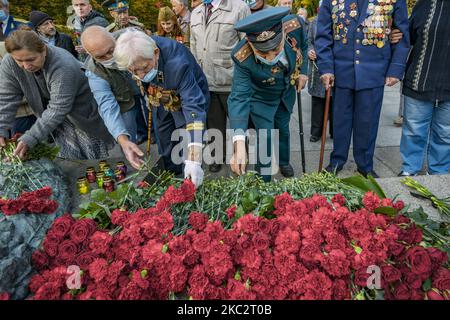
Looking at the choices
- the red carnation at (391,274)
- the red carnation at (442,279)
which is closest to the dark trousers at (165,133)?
the red carnation at (391,274)

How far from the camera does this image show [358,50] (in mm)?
2750

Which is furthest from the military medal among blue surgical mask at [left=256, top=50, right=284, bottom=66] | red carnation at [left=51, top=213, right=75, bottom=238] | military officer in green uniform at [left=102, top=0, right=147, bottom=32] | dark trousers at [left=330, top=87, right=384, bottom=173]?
military officer in green uniform at [left=102, top=0, right=147, bottom=32]

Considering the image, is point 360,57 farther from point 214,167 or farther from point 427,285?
point 427,285

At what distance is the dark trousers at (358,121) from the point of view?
2.90 meters

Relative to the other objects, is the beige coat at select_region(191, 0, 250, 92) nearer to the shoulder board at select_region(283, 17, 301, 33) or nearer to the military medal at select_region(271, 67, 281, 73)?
the shoulder board at select_region(283, 17, 301, 33)

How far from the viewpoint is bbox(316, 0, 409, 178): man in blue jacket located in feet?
8.70

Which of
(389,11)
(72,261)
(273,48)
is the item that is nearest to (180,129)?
(273,48)

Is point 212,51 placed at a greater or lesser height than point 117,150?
greater

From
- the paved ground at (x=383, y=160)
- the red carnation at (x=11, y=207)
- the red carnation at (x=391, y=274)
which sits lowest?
the paved ground at (x=383, y=160)

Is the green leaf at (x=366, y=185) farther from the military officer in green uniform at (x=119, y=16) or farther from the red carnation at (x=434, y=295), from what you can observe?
the military officer in green uniform at (x=119, y=16)

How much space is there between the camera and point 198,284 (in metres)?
1.20

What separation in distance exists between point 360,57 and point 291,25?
655 millimetres
